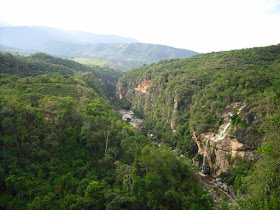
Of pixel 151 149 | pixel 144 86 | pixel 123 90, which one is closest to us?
pixel 151 149

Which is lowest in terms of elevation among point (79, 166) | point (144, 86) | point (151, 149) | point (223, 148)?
point (79, 166)

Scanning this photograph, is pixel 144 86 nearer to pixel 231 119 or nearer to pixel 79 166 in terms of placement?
pixel 231 119

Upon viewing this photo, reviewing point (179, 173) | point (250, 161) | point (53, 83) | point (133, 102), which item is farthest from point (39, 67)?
point (250, 161)

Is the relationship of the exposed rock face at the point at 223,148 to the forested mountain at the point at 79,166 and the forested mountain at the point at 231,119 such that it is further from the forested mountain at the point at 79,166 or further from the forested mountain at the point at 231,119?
the forested mountain at the point at 79,166

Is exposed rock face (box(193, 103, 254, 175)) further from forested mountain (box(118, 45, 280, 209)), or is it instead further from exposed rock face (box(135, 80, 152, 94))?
exposed rock face (box(135, 80, 152, 94))

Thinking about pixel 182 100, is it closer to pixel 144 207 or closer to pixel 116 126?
pixel 116 126

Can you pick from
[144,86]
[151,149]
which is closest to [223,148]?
[151,149]

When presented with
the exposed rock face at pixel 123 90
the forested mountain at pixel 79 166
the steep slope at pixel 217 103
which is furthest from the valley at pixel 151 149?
Answer: the exposed rock face at pixel 123 90
